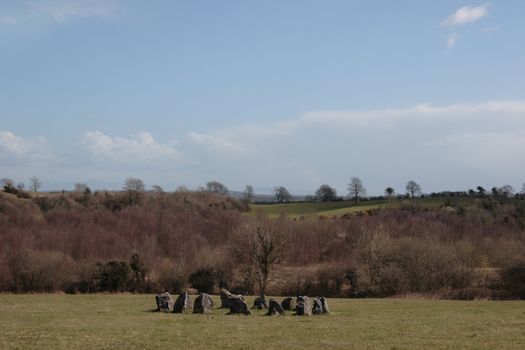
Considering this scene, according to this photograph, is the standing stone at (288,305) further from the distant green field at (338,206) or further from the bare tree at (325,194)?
the bare tree at (325,194)

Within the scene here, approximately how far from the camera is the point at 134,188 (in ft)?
506

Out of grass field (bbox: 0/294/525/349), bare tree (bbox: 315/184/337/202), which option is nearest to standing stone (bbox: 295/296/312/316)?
grass field (bbox: 0/294/525/349)

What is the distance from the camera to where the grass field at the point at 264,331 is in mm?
22188

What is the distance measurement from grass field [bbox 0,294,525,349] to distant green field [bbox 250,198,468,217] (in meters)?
98.0

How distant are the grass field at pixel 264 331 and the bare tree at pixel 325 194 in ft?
435

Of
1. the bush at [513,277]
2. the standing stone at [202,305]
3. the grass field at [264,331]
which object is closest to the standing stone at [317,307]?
the grass field at [264,331]

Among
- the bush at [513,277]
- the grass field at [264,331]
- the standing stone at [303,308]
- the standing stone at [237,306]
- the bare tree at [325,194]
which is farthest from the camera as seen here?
the bare tree at [325,194]

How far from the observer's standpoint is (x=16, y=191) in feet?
463

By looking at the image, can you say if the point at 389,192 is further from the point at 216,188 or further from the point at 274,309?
A: the point at 274,309

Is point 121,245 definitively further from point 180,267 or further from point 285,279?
point 285,279

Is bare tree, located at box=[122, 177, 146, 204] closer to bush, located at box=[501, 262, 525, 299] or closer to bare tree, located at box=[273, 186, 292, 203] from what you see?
bare tree, located at box=[273, 186, 292, 203]

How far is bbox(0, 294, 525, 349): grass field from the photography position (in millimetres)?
22188

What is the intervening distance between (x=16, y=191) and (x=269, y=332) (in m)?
129

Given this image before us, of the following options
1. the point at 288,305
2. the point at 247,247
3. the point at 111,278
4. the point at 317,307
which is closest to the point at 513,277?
the point at 247,247
